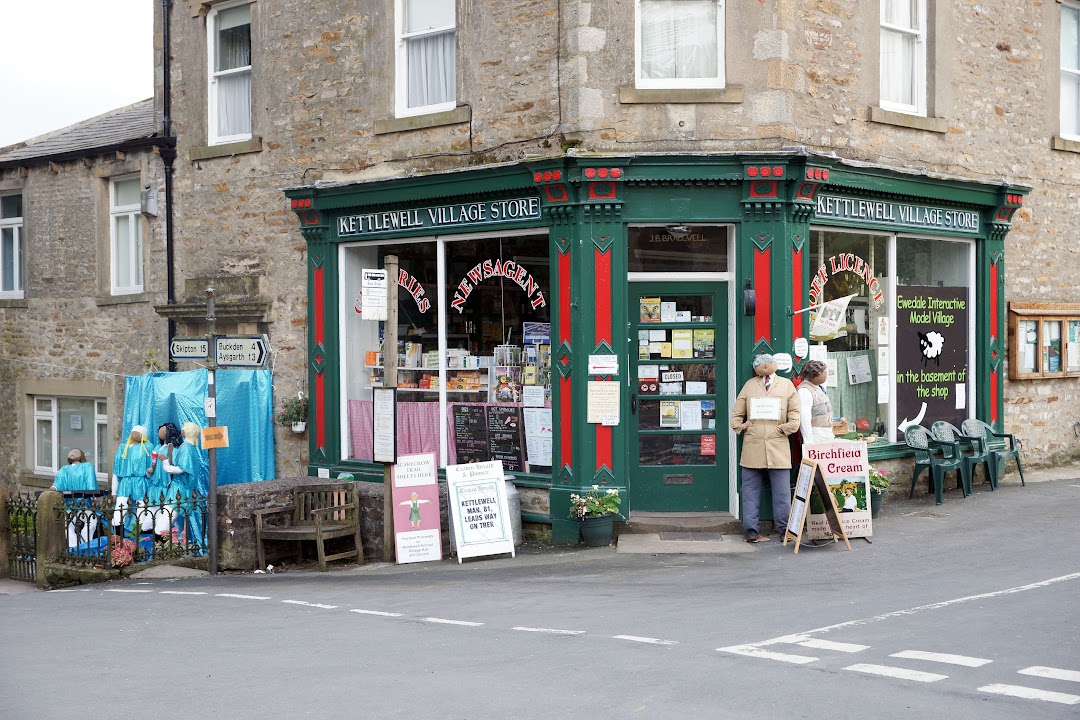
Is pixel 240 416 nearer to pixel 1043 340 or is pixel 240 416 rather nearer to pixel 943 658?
pixel 1043 340

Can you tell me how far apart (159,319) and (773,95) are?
9.56 meters

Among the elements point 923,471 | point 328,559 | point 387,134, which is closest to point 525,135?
point 387,134

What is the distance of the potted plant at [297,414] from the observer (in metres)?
15.5

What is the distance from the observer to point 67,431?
770 inches

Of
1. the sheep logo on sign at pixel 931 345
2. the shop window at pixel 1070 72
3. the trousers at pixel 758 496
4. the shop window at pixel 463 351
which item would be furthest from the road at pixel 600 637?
the shop window at pixel 1070 72

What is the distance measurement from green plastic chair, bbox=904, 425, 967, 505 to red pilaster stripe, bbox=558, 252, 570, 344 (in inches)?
171

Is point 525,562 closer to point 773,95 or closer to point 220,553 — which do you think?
point 220,553

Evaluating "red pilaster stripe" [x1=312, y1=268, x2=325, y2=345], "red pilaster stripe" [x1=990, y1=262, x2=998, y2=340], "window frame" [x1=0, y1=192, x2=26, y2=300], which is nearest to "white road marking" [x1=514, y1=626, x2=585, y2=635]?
"red pilaster stripe" [x1=312, y1=268, x2=325, y2=345]

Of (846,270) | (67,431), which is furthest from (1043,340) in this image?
(67,431)

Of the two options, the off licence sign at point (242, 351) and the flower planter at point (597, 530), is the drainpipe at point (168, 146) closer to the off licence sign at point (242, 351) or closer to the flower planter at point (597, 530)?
the off licence sign at point (242, 351)

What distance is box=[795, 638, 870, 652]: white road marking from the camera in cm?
750

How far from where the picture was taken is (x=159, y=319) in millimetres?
17719

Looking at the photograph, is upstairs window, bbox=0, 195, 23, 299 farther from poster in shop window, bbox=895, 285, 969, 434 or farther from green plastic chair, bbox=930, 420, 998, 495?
green plastic chair, bbox=930, 420, 998, 495

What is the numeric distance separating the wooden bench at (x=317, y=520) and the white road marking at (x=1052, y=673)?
762cm
